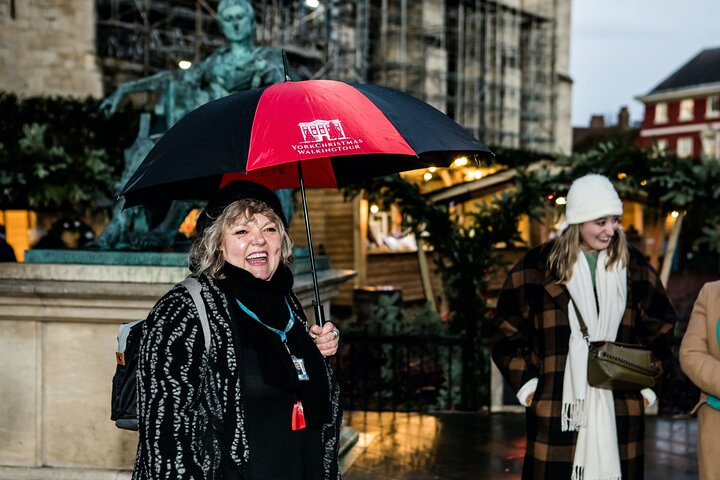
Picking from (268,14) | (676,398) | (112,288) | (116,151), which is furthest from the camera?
(268,14)

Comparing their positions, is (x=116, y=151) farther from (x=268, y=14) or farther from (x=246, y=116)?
(x=246, y=116)

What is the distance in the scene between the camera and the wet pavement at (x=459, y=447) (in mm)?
5797

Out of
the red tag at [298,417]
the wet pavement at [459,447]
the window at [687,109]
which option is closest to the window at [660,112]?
the window at [687,109]

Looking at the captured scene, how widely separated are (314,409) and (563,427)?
159cm

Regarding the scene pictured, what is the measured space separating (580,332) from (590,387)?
0.24m

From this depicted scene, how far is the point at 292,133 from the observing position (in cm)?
276

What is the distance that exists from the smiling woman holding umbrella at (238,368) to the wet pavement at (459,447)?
3.05m

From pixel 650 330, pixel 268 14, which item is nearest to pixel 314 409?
pixel 650 330

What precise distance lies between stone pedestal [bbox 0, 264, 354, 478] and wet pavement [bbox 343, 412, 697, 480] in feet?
5.63

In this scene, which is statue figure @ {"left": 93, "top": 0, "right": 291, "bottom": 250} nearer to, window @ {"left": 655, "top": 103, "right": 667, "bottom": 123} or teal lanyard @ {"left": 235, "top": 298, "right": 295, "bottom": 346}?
teal lanyard @ {"left": 235, "top": 298, "right": 295, "bottom": 346}

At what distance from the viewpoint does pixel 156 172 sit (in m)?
2.78

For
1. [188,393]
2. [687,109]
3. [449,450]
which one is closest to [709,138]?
[687,109]

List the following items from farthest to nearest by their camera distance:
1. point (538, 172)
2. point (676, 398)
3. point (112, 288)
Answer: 1. point (676, 398)
2. point (538, 172)
3. point (112, 288)

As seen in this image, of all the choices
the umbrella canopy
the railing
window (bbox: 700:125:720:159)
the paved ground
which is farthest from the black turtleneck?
window (bbox: 700:125:720:159)
